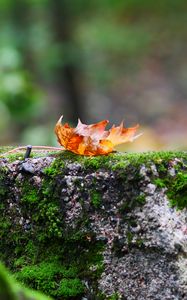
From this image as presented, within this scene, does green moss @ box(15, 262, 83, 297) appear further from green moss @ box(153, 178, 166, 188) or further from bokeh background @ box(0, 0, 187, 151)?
bokeh background @ box(0, 0, 187, 151)

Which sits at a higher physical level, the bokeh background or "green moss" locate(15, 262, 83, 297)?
the bokeh background

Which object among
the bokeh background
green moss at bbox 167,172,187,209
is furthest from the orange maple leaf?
the bokeh background

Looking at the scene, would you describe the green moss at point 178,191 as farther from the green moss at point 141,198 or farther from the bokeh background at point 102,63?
the bokeh background at point 102,63

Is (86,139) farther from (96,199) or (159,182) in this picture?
(159,182)

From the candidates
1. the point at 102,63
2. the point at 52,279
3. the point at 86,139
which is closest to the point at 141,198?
the point at 86,139

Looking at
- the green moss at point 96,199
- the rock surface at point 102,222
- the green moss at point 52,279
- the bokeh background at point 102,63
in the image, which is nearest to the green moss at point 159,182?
the rock surface at point 102,222

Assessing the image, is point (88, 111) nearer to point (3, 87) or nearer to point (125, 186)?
point (3, 87)
